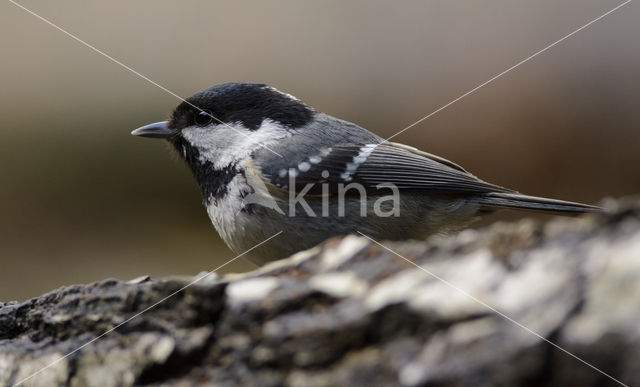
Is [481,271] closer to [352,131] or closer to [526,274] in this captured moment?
[526,274]

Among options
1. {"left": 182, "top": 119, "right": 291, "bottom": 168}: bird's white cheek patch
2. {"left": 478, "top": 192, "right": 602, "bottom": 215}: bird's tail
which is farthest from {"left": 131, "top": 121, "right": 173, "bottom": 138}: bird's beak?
{"left": 478, "top": 192, "right": 602, "bottom": 215}: bird's tail

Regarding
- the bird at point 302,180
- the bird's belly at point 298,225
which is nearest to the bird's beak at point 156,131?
the bird at point 302,180

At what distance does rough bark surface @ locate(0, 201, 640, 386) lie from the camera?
2.78ft

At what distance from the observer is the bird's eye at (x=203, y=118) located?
212 cm

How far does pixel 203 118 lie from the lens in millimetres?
2135

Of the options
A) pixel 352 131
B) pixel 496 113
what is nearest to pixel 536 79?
pixel 496 113

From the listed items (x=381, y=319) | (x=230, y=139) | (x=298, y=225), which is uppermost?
(x=230, y=139)

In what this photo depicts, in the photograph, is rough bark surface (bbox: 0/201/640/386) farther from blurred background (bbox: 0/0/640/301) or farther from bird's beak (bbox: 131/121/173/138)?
blurred background (bbox: 0/0/640/301)

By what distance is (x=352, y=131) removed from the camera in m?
2.21

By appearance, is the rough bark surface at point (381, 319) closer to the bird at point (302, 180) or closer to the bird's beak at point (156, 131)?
the bird at point (302, 180)

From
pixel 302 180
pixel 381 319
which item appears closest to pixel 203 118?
pixel 302 180

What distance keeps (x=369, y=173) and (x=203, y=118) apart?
0.59 metres

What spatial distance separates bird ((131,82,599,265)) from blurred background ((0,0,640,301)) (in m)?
1.34

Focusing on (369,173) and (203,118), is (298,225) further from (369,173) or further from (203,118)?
(203,118)
